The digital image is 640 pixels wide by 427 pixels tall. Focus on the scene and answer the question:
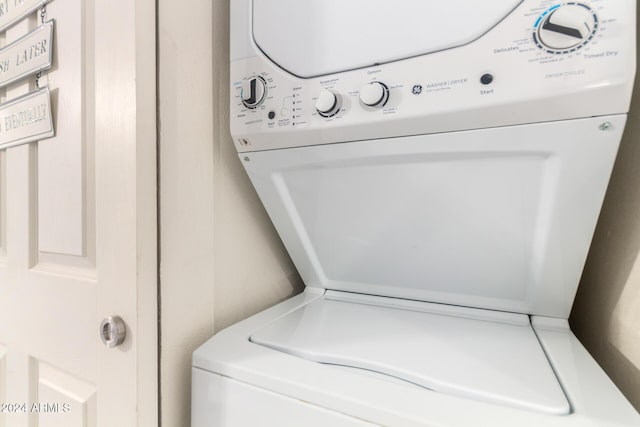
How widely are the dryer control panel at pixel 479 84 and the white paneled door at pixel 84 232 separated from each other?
11.0 inches

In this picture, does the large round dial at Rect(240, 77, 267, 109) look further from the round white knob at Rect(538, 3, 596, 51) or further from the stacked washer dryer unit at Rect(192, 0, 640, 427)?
the round white knob at Rect(538, 3, 596, 51)

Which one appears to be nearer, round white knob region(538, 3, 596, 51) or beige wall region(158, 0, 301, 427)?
round white knob region(538, 3, 596, 51)

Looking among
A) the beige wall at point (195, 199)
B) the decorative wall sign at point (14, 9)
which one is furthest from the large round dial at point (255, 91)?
the decorative wall sign at point (14, 9)

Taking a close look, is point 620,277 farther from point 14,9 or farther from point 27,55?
point 14,9

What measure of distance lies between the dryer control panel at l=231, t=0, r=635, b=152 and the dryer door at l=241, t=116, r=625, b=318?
0.11 ft

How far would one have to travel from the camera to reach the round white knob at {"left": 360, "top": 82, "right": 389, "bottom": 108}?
2.15ft

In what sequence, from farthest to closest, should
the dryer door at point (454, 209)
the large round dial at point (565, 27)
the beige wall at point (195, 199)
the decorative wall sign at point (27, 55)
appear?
1. the decorative wall sign at point (27, 55)
2. the beige wall at point (195, 199)
3. the dryer door at point (454, 209)
4. the large round dial at point (565, 27)

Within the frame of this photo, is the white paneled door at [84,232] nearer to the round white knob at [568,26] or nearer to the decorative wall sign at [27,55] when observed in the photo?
the decorative wall sign at [27,55]

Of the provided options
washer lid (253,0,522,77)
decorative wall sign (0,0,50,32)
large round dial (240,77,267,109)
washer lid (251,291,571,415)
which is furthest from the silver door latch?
decorative wall sign (0,0,50,32)

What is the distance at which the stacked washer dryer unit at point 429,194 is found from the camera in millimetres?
529

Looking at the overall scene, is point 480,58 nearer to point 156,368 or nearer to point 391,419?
point 391,419

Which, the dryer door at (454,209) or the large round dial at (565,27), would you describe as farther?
the dryer door at (454,209)

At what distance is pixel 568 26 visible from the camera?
1.69ft

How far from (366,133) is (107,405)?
2.84 ft
